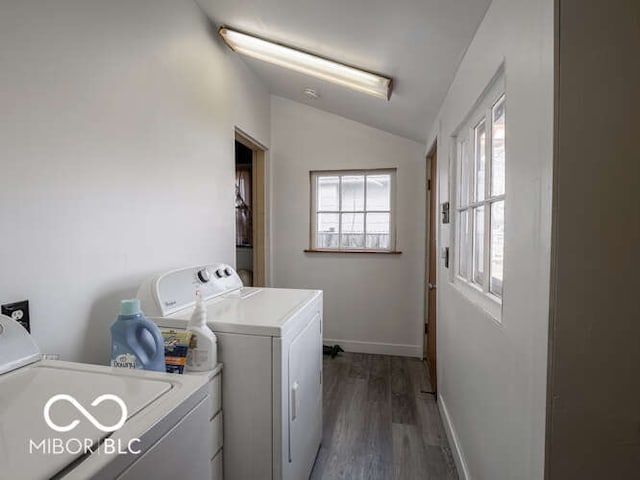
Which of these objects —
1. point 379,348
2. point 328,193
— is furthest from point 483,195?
point 379,348

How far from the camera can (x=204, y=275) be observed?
1582 millimetres

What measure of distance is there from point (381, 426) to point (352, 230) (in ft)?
5.78

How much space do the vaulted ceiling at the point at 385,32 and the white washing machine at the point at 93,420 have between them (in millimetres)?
1571

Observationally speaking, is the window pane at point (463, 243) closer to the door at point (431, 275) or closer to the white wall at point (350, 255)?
the door at point (431, 275)

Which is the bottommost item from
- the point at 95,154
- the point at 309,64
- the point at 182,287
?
the point at 182,287

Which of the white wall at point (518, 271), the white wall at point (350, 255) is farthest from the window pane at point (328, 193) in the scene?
the white wall at point (518, 271)

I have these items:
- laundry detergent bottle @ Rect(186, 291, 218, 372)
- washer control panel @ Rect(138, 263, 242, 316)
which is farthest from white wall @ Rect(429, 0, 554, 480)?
washer control panel @ Rect(138, 263, 242, 316)

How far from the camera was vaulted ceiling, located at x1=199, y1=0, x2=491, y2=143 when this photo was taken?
1.32 m

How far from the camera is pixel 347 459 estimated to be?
1762 millimetres

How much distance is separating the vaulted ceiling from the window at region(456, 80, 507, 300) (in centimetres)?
33

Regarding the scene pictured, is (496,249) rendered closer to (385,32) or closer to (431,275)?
(385,32)

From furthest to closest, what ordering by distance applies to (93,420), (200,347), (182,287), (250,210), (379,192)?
(250,210) → (379,192) → (182,287) → (200,347) → (93,420)

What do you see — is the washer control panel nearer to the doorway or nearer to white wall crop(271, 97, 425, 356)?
the doorway

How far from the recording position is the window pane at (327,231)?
3252mm
